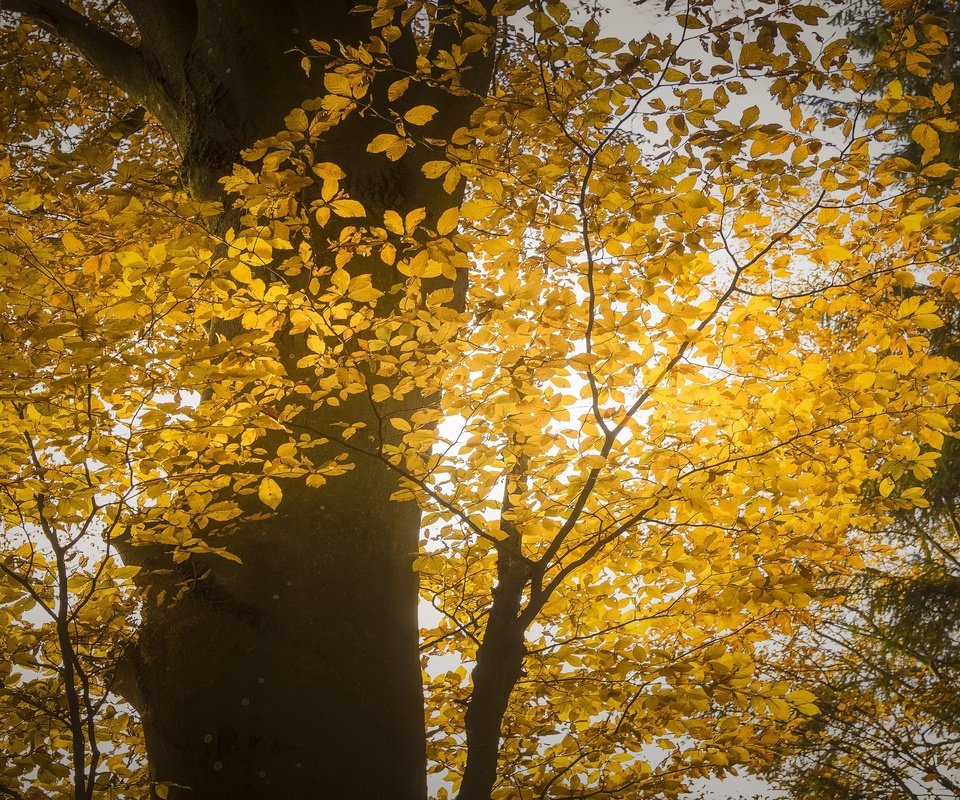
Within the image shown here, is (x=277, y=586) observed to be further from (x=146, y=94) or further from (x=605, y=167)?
(x=146, y=94)

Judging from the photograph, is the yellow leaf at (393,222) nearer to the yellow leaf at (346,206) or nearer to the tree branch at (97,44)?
the yellow leaf at (346,206)

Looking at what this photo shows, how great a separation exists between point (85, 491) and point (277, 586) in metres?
0.72

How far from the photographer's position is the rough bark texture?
218 centimetres

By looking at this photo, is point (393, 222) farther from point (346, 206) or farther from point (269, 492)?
point (269, 492)

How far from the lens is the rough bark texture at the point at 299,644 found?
7.14ft

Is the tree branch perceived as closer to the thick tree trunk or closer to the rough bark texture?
the rough bark texture

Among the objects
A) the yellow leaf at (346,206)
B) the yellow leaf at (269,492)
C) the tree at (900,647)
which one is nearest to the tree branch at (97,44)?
the yellow leaf at (346,206)

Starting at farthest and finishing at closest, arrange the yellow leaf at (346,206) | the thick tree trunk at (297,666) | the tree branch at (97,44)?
the tree branch at (97,44) < the yellow leaf at (346,206) < the thick tree trunk at (297,666)

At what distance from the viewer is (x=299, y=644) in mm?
2314

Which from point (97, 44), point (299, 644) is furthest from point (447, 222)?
point (97, 44)

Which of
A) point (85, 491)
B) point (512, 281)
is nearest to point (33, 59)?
point (85, 491)

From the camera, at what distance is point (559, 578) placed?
237 centimetres

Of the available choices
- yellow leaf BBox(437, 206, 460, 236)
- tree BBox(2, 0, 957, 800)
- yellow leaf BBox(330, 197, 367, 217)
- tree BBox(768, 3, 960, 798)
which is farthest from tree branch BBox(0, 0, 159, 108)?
tree BBox(768, 3, 960, 798)

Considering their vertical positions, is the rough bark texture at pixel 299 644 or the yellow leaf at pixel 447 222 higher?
the yellow leaf at pixel 447 222
